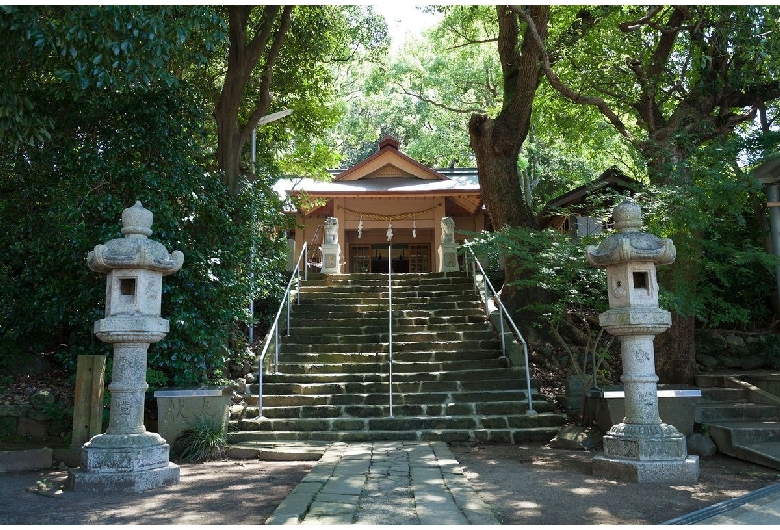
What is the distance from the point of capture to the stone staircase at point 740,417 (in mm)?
6969

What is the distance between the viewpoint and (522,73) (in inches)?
479

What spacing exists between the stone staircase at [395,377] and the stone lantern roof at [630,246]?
3.01m

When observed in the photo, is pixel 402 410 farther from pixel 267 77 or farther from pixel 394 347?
pixel 267 77

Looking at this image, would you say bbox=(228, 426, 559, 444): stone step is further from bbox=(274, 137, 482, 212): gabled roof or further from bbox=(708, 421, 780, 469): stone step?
bbox=(274, 137, 482, 212): gabled roof

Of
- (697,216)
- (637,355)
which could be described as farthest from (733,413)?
(637,355)

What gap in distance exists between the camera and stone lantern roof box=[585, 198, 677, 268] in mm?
6355

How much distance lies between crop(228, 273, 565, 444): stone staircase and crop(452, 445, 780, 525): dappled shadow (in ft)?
3.66

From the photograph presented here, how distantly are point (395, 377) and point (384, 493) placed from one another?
493 cm

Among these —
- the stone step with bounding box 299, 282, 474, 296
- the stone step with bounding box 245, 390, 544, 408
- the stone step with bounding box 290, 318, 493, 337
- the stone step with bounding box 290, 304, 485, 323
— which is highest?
the stone step with bounding box 299, 282, 474, 296

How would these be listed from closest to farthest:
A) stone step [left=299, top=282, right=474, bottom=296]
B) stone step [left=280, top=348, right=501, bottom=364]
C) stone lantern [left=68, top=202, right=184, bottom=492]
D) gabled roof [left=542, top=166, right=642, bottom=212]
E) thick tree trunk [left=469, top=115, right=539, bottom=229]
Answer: stone lantern [left=68, top=202, right=184, bottom=492] → stone step [left=280, top=348, right=501, bottom=364] → thick tree trunk [left=469, top=115, right=539, bottom=229] → stone step [left=299, top=282, right=474, bottom=296] → gabled roof [left=542, top=166, right=642, bottom=212]

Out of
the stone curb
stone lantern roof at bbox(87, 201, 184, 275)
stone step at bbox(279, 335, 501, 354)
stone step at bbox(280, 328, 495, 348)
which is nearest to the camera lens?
stone lantern roof at bbox(87, 201, 184, 275)

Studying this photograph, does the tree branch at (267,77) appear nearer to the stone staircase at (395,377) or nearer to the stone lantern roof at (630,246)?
the stone staircase at (395,377)

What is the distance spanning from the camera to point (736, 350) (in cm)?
1189

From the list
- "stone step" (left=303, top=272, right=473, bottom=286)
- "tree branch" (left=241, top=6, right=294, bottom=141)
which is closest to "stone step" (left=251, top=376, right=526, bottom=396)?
"stone step" (left=303, top=272, right=473, bottom=286)
